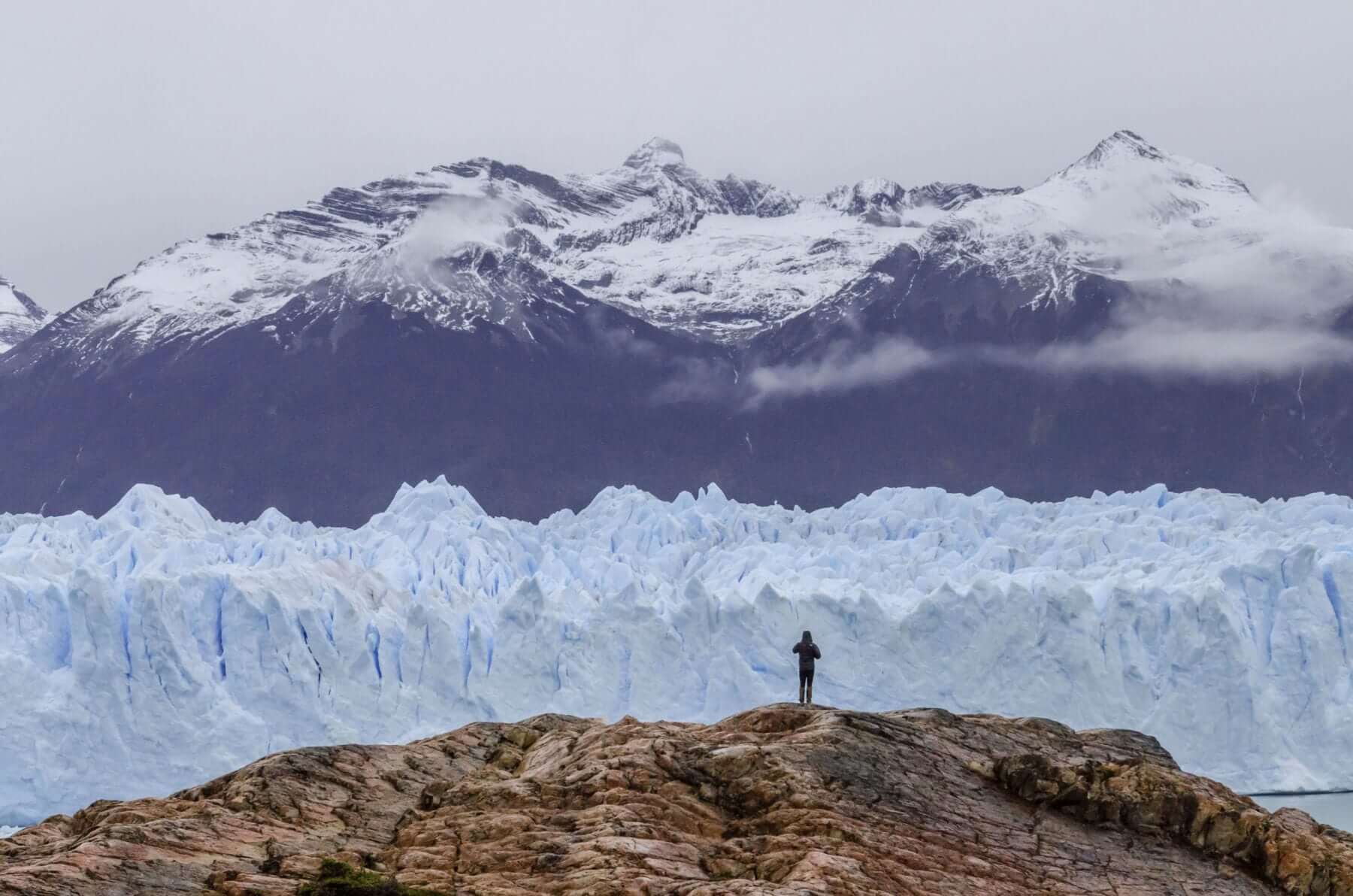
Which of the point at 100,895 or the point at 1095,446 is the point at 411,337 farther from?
the point at 100,895

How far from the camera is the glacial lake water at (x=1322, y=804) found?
21.5 m

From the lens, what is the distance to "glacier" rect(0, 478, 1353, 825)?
77.7 ft

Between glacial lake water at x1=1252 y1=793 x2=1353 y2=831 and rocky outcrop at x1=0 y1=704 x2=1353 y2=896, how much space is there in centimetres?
1252

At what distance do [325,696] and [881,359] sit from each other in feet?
162

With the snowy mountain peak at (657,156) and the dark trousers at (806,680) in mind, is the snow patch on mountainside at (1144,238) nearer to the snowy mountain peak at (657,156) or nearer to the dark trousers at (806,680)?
the snowy mountain peak at (657,156)

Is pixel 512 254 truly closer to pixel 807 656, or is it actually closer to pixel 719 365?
pixel 719 365

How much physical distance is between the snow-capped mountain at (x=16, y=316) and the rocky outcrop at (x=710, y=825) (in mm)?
83524

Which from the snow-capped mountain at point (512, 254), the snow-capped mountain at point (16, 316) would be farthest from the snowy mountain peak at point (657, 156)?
the snow-capped mountain at point (16, 316)

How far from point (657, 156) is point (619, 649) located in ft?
217

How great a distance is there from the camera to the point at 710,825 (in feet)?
28.2

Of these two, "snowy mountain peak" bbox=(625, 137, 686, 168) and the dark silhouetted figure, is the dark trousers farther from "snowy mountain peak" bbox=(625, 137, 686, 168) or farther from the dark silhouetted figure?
"snowy mountain peak" bbox=(625, 137, 686, 168)

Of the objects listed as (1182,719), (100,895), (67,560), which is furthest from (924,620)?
(100,895)

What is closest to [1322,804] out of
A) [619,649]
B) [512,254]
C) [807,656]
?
[619,649]

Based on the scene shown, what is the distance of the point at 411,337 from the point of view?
69938 millimetres
